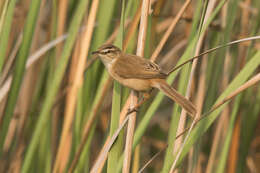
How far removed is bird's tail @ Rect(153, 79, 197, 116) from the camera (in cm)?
161

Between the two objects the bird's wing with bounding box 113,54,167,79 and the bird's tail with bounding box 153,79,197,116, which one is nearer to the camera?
the bird's tail with bounding box 153,79,197,116

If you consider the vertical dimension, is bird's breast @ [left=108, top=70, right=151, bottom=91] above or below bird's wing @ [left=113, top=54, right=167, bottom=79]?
below

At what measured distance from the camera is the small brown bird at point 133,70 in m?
1.90

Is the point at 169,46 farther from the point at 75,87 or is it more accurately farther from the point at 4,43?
the point at 4,43

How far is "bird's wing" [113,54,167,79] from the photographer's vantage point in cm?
194

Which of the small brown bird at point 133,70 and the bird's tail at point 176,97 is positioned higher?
the small brown bird at point 133,70

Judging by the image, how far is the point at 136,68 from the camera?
201 centimetres

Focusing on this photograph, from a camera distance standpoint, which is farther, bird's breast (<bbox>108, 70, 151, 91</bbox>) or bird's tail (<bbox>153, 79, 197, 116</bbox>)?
bird's breast (<bbox>108, 70, 151, 91</bbox>)

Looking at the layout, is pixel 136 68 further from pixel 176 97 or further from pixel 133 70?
pixel 176 97

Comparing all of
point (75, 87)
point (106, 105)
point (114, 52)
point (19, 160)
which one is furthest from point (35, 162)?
point (106, 105)

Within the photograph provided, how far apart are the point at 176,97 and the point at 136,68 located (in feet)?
1.24

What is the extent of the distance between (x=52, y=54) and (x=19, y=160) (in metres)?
0.75

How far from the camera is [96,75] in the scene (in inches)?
83.3

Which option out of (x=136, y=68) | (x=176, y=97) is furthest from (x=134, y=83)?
(x=176, y=97)
